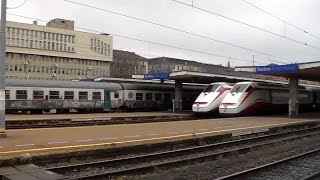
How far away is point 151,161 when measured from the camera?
45.4 feet

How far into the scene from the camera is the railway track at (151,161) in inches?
439

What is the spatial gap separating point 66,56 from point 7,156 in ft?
295

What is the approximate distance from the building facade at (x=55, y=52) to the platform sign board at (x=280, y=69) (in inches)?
2298

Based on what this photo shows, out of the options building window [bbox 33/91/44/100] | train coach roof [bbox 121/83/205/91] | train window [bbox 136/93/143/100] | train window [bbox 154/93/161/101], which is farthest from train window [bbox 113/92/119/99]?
building window [bbox 33/91/44/100]

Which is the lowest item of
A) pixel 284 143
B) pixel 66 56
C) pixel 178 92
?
pixel 284 143

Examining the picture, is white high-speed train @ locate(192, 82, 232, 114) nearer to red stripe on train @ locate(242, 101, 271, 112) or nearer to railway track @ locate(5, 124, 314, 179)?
red stripe on train @ locate(242, 101, 271, 112)

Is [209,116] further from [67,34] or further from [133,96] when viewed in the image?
[67,34]

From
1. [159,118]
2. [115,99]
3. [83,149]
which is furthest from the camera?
[115,99]

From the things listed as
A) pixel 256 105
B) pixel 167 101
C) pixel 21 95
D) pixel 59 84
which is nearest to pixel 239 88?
pixel 256 105

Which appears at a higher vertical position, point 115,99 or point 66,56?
point 66,56

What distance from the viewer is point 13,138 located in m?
15.5

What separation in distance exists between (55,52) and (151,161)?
86628 mm

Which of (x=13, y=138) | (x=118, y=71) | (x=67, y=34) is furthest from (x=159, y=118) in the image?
(x=118, y=71)

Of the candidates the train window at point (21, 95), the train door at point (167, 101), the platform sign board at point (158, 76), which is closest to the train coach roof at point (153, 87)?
the train door at point (167, 101)
